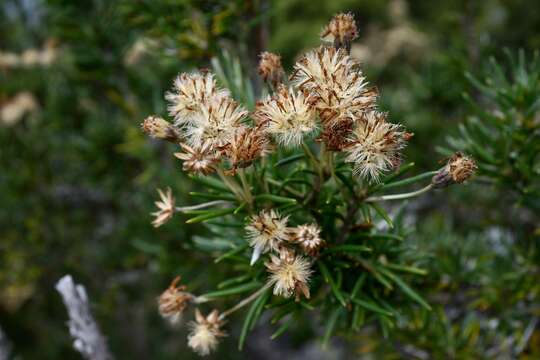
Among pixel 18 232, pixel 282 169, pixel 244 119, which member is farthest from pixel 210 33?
pixel 18 232

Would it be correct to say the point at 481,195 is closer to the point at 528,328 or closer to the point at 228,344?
the point at 528,328

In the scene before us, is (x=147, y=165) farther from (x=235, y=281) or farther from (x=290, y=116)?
(x=290, y=116)

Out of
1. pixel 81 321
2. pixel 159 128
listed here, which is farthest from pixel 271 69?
pixel 81 321

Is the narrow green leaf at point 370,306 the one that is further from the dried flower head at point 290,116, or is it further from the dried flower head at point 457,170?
the dried flower head at point 290,116

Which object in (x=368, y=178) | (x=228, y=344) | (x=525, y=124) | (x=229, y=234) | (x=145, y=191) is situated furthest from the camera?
(x=228, y=344)

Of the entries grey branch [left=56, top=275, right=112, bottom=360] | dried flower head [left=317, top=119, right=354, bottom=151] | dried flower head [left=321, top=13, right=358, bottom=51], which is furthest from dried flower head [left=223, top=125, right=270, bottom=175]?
grey branch [left=56, top=275, right=112, bottom=360]

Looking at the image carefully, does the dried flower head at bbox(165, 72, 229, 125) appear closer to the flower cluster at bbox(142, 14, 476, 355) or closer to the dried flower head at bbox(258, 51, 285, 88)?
the flower cluster at bbox(142, 14, 476, 355)

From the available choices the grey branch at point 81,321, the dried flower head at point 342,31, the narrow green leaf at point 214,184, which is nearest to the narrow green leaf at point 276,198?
the narrow green leaf at point 214,184
